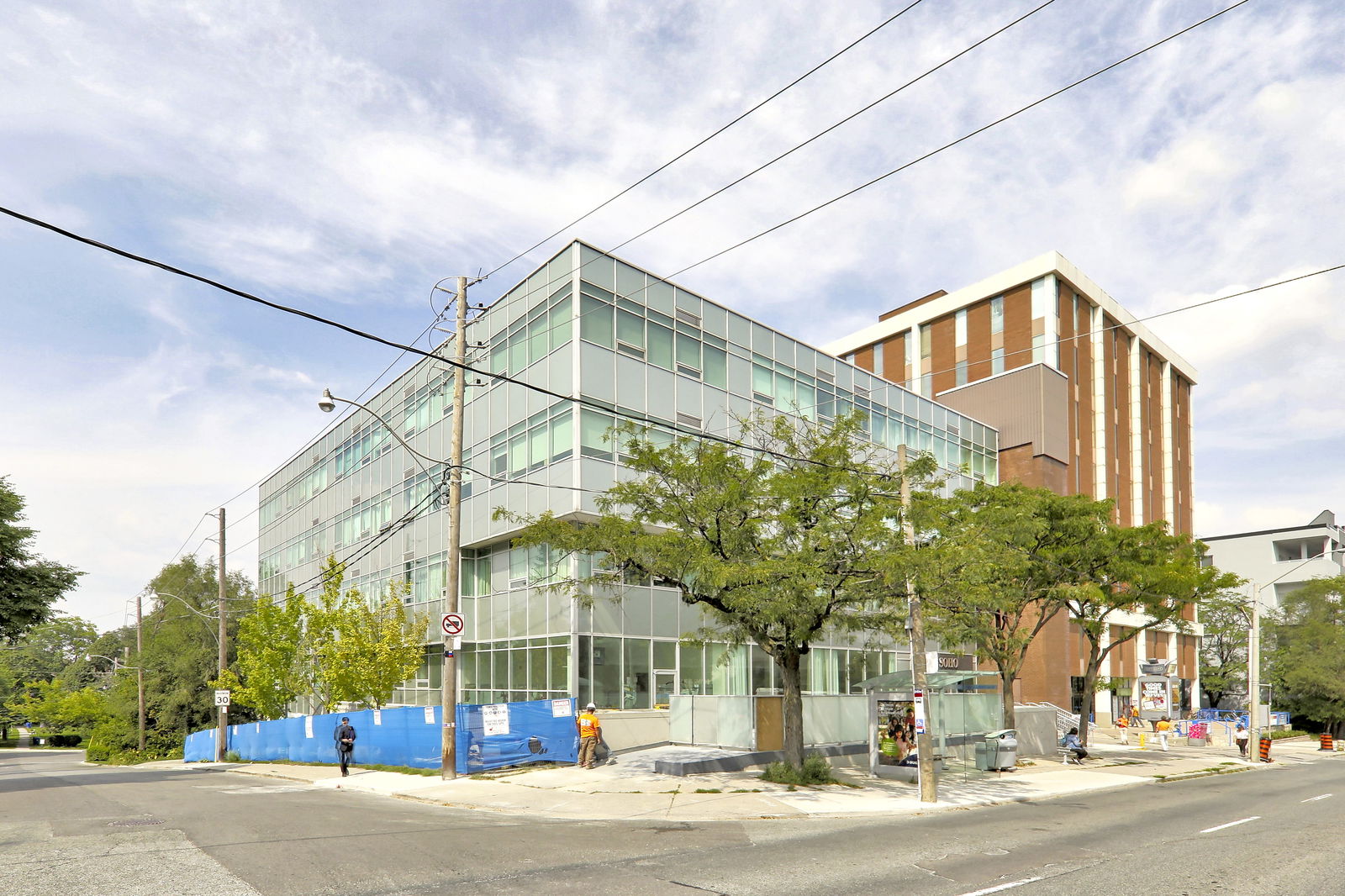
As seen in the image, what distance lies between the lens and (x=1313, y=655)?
188ft

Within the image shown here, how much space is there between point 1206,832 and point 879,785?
7527mm

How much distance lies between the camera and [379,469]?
40406 mm

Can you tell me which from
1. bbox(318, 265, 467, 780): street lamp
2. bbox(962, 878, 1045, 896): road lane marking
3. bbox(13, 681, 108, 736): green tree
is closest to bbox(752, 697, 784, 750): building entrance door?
bbox(318, 265, 467, 780): street lamp

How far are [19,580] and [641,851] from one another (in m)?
24.0

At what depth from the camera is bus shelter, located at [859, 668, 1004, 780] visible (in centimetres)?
2305

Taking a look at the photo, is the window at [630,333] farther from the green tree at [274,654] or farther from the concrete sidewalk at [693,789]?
the green tree at [274,654]

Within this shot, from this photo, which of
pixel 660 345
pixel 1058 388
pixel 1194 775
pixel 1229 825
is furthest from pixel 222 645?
pixel 1058 388

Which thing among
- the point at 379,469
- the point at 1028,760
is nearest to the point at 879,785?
the point at 1028,760

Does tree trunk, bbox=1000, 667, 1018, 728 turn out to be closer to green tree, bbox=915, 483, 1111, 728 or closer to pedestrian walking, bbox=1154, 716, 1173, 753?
green tree, bbox=915, 483, 1111, 728

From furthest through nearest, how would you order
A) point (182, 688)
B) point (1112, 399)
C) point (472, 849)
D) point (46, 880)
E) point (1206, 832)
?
point (1112, 399) < point (182, 688) < point (1206, 832) < point (472, 849) < point (46, 880)

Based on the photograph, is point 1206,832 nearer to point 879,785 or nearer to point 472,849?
point 879,785

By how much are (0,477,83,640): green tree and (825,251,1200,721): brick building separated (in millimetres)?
41269

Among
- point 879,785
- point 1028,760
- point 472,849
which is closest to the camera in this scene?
point 472,849

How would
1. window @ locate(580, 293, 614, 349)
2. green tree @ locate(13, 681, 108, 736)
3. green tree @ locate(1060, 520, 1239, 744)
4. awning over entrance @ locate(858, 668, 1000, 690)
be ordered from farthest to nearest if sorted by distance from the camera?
1. green tree @ locate(13, 681, 108, 736)
2. green tree @ locate(1060, 520, 1239, 744)
3. window @ locate(580, 293, 614, 349)
4. awning over entrance @ locate(858, 668, 1000, 690)
